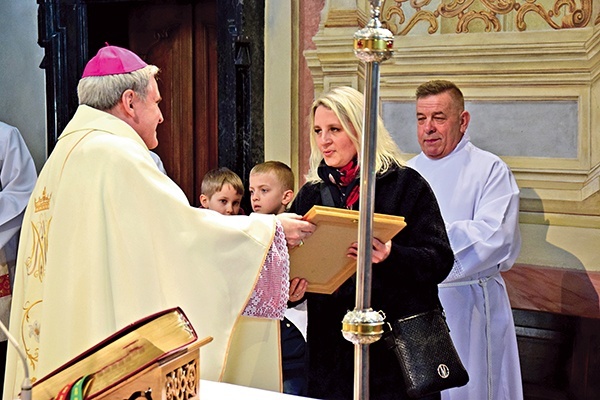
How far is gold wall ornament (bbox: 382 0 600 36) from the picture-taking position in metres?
5.37

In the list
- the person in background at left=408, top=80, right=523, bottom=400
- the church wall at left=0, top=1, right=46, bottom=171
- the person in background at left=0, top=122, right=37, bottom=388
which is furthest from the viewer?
the church wall at left=0, top=1, right=46, bottom=171

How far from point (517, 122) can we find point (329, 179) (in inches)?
92.4

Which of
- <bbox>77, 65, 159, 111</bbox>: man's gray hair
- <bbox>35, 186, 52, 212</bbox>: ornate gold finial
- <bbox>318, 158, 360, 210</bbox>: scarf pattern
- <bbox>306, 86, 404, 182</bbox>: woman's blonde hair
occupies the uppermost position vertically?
<bbox>77, 65, 159, 111</bbox>: man's gray hair

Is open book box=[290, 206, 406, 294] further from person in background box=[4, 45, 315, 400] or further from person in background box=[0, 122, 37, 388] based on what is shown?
person in background box=[0, 122, 37, 388]

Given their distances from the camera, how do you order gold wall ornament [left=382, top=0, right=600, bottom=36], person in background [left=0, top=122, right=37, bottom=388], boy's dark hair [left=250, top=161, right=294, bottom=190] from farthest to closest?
person in background [left=0, top=122, right=37, bottom=388], gold wall ornament [left=382, top=0, right=600, bottom=36], boy's dark hair [left=250, top=161, right=294, bottom=190]

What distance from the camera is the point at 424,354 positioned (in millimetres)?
3326

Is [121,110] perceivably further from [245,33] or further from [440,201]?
[245,33]

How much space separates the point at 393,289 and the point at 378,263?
134 mm

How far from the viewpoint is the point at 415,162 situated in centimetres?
518

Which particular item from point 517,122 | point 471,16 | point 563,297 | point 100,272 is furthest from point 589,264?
point 100,272

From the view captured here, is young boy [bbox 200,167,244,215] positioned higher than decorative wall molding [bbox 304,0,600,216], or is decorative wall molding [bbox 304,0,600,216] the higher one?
decorative wall molding [bbox 304,0,600,216]

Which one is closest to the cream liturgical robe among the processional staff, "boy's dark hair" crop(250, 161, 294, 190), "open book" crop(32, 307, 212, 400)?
"open book" crop(32, 307, 212, 400)

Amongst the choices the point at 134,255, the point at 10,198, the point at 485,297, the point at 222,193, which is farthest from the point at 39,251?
the point at 10,198

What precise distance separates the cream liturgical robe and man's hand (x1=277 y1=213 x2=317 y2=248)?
0.17 ft
